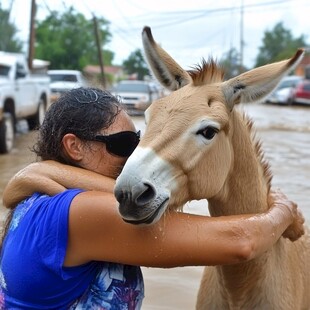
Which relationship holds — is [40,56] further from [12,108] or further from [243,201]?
[243,201]

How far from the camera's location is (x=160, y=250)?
2.24m

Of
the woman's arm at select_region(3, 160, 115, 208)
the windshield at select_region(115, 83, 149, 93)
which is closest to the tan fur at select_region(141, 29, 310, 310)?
the woman's arm at select_region(3, 160, 115, 208)

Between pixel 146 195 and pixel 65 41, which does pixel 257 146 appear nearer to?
pixel 146 195

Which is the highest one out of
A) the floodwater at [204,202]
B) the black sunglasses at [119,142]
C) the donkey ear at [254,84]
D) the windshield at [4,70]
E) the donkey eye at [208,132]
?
the donkey ear at [254,84]

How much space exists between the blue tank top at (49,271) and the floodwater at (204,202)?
3.48ft

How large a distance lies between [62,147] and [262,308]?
1248 millimetres

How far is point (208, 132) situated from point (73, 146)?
0.54 meters

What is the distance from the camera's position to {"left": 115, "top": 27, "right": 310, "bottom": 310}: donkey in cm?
221

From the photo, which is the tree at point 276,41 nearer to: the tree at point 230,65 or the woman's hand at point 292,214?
the tree at point 230,65

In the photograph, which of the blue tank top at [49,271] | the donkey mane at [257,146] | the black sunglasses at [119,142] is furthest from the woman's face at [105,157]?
the donkey mane at [257,146]

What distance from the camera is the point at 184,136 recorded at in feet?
7.84

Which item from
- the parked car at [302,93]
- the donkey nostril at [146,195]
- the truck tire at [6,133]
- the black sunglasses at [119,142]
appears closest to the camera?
the donkey nostril at [146,195]

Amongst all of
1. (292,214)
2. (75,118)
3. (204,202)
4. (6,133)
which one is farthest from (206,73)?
(6,133)

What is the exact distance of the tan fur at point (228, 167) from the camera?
7.91 feet
